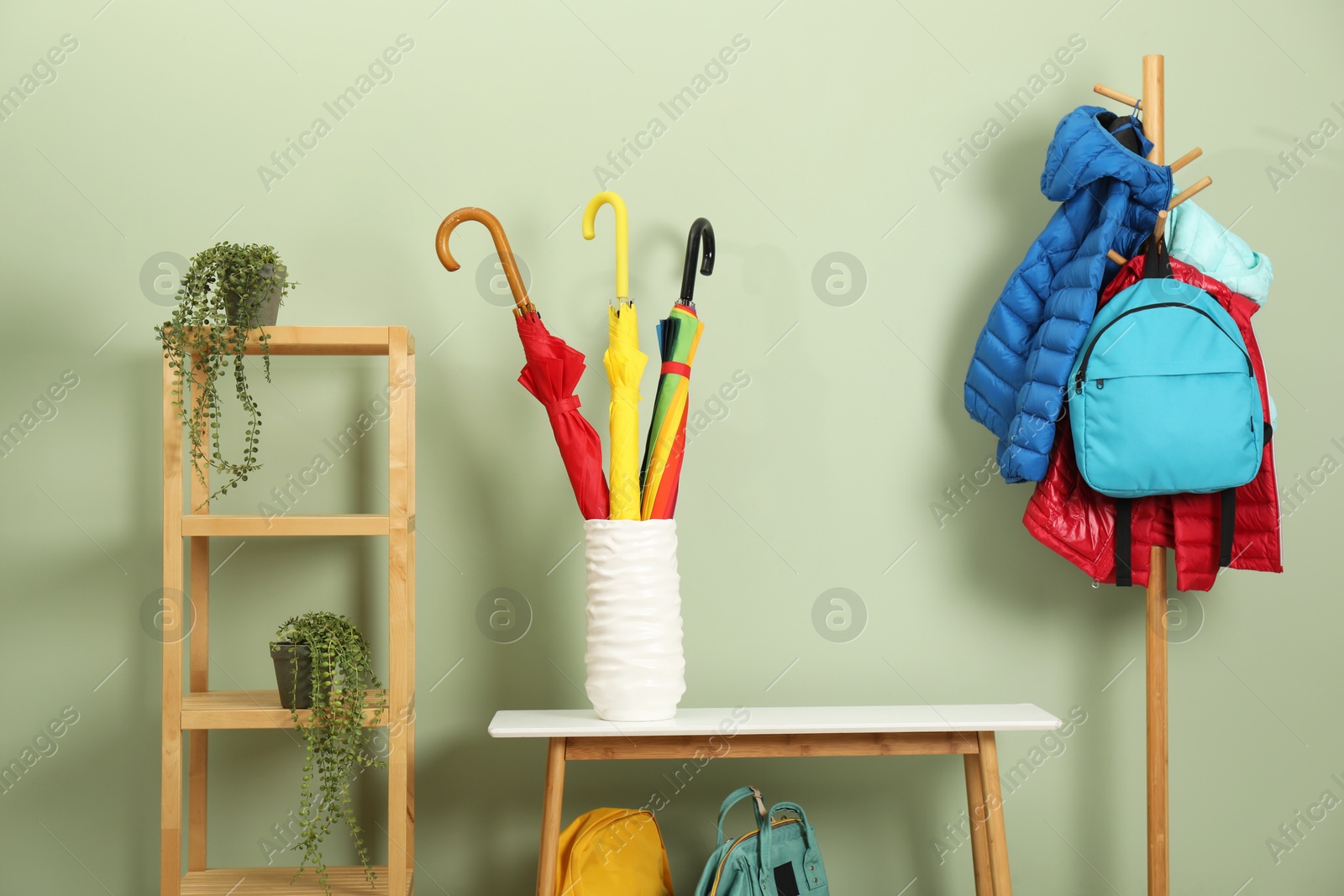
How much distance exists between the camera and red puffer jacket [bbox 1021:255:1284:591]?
1729mm

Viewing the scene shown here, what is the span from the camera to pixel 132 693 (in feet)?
6.06

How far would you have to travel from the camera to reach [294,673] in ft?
5.06

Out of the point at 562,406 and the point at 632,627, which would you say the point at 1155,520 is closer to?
the point at 632,627

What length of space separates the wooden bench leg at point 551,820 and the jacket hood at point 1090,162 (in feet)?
4.47

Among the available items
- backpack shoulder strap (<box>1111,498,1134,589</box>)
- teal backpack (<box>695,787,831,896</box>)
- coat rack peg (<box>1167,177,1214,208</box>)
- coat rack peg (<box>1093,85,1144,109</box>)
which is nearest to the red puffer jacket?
backpack shoulder strap (<box>1111,498,1134,589</box>)

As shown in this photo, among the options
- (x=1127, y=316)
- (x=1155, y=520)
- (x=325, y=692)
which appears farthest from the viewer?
(x=1155, y=520)

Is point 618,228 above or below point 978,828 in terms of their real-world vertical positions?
above

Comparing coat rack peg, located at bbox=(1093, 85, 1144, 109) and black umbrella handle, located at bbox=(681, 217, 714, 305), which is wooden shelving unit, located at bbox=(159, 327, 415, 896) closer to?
black umbrella handle, located at bbox=(681, 217, 714, 305)

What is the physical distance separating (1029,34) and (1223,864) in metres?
1.82

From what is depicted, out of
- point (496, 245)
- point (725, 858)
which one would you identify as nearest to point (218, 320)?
point (496, 245)

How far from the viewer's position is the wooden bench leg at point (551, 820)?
5.02 feet

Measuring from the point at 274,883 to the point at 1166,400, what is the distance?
5.93 ft

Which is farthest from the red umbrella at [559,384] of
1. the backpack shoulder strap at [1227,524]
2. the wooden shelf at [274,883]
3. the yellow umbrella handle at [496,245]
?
the backpack shoulder strap at [1227,524]

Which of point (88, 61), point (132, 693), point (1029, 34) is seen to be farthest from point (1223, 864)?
point (88, 61)
